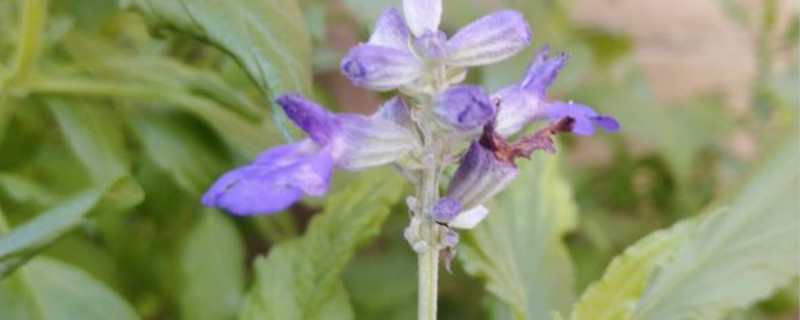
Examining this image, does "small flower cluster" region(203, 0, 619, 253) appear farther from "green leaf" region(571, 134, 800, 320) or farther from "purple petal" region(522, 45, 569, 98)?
"green leaf" region(571, 134, 800, 320)

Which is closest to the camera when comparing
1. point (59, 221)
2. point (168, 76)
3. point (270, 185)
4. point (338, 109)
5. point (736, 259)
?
point (270, 185)

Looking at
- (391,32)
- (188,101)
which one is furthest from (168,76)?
(391,32)

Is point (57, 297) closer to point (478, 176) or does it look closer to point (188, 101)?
point (188, 101)

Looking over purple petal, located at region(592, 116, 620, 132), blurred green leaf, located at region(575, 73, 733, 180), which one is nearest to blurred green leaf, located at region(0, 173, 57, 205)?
purple petal, located at region(592, 116, 620, 132)

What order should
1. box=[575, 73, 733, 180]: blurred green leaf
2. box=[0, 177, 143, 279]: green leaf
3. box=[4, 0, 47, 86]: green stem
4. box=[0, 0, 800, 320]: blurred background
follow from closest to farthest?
box=[0, 177, 143, 279]: green leaf → box=[4, 0, 47, 86]: green stem → box=[0, 0, 800, 320]: blurred background → box=[575, 73, 733, 180]: blurred green leaf

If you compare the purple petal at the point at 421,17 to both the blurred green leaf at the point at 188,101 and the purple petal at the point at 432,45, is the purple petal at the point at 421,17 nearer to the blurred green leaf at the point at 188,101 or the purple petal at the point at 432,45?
the purple petal at the point at 432,45

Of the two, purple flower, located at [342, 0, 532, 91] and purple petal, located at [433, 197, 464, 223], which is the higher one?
Result: purple flower, located at [342, 0, 532, 91]
